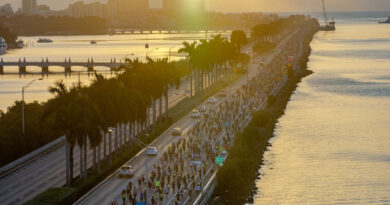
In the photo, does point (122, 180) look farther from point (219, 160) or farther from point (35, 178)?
point (219, 160)

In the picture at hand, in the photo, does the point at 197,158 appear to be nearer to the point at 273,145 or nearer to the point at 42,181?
the point at 42,181

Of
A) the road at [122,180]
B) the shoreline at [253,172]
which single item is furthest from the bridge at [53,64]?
the road at [122,180]

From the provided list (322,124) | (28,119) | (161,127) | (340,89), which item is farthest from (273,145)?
(340,89)

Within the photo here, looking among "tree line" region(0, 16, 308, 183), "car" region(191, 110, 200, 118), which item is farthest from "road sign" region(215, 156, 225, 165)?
"car" region(191, 110, 200, 118)

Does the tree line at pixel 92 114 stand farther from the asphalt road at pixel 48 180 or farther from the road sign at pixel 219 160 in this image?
the road sign at pixel 219 160

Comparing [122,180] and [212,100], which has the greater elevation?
[212,100]

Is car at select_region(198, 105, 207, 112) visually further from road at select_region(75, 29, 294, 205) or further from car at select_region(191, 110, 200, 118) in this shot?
road at select_region(75, 29, 294, 205)

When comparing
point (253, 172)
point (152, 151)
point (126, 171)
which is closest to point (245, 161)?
point (253, 172)
